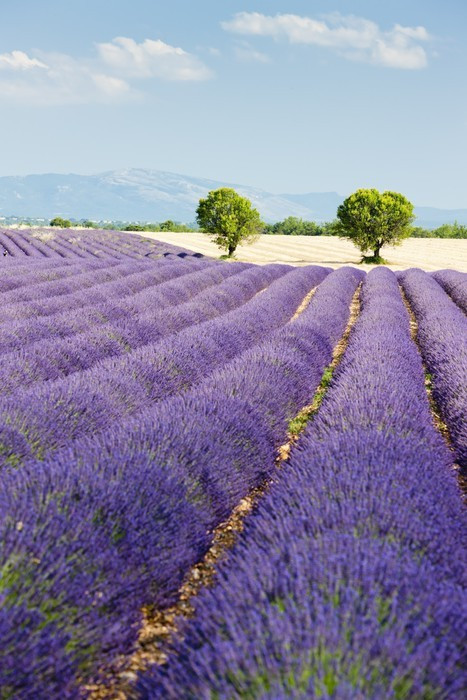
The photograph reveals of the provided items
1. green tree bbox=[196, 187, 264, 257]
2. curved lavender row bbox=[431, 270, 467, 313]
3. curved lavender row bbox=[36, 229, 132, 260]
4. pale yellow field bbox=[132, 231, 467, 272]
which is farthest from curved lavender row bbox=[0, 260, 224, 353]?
pale yellow field bbox=[132, 231, 467, 272]

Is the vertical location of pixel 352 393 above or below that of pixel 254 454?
above

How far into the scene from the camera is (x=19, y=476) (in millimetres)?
2152

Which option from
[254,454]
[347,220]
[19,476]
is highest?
[347,220]

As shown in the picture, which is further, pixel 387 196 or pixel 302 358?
pixel 387 196

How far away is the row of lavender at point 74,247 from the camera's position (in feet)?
73.2

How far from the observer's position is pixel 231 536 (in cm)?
279

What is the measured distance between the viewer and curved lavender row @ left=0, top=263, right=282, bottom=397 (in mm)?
4633

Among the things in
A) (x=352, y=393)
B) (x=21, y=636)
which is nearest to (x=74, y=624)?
(x=21, y=636)

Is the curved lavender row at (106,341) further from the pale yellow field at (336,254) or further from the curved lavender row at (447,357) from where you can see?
the pale yellow field at (336,254)

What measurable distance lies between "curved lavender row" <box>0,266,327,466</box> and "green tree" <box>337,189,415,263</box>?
19057 millimetres

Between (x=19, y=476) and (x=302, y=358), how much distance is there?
357cm

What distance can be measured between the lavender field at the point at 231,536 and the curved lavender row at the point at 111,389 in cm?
2

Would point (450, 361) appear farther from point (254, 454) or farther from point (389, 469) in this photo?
point (389, 469)

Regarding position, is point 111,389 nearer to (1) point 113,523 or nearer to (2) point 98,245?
(1) point 113,523
